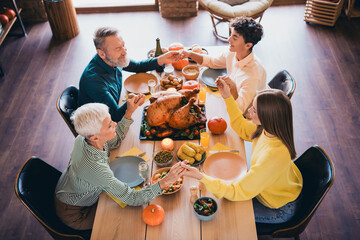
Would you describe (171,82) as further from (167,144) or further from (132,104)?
(167,144)

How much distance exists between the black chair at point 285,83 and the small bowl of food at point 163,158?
115cm

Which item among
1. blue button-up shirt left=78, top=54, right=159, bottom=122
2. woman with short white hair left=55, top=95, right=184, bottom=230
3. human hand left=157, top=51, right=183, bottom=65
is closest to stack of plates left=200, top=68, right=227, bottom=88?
human hand left=157, top=51, right=183, bottom=65

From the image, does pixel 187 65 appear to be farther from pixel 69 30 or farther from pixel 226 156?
pixel 69 30

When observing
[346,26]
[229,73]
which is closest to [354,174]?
[229,73]

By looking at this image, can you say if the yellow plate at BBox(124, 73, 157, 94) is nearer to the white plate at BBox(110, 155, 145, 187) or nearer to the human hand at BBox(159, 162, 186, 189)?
the white plate at BBox(110, 155, 145, 187)

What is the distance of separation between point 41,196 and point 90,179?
42cm

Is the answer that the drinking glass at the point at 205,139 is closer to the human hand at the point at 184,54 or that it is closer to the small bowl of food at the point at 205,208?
the small bowl of food at the point at 205,208

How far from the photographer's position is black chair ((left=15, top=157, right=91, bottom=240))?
2.04 m

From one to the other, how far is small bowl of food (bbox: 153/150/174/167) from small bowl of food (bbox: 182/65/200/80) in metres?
0.95

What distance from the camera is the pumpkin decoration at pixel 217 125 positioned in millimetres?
2473

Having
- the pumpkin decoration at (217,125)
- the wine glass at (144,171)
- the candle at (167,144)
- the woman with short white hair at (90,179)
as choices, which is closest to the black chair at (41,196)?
the woman with short white hair at (90,179)

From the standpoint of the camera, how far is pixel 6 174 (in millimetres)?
3381

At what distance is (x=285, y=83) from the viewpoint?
9.37 ft

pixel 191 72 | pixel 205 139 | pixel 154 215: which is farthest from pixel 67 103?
pixel 154 215
